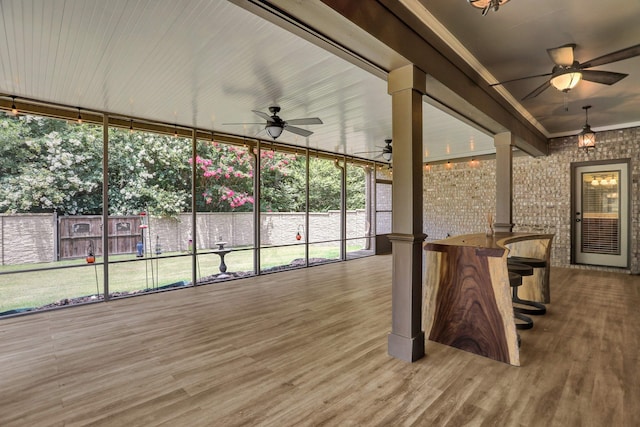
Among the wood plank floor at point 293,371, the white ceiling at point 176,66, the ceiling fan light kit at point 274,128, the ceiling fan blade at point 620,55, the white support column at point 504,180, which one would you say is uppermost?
the white ceiling at point 176,66

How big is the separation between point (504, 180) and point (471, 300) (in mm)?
3152

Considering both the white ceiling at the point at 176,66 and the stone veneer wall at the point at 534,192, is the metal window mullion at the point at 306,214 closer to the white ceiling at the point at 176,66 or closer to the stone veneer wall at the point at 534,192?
the white ceiling at the point at 176,66

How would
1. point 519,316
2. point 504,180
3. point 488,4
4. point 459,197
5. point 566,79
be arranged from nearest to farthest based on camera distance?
point 488,4, point 566,79, point 519,316, point 504,180, point 459,197

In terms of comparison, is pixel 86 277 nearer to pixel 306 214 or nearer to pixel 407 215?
pixel 306 214

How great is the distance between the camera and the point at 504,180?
5.15m

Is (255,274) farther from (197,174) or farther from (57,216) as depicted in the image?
(57,216)

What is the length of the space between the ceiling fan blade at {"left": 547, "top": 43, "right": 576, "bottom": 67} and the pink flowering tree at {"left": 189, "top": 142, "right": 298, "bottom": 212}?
5000 mm

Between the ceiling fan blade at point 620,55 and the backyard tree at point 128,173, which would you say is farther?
the backyard tree at point 128,173

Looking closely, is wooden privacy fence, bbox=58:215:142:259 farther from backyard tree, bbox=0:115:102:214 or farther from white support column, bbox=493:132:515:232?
white support column, bbox=493:132:515:232

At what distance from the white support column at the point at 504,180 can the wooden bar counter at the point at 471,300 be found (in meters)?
2.11

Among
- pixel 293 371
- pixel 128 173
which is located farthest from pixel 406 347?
pixel 128 173

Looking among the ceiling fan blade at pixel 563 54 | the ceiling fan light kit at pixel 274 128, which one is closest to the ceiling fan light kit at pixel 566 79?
the ceiling fan blade at pixel 563 54

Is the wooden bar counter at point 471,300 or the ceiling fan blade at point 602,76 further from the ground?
the ceiling fan blade at point 602,76

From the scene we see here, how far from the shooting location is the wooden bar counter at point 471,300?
8.62 feet
